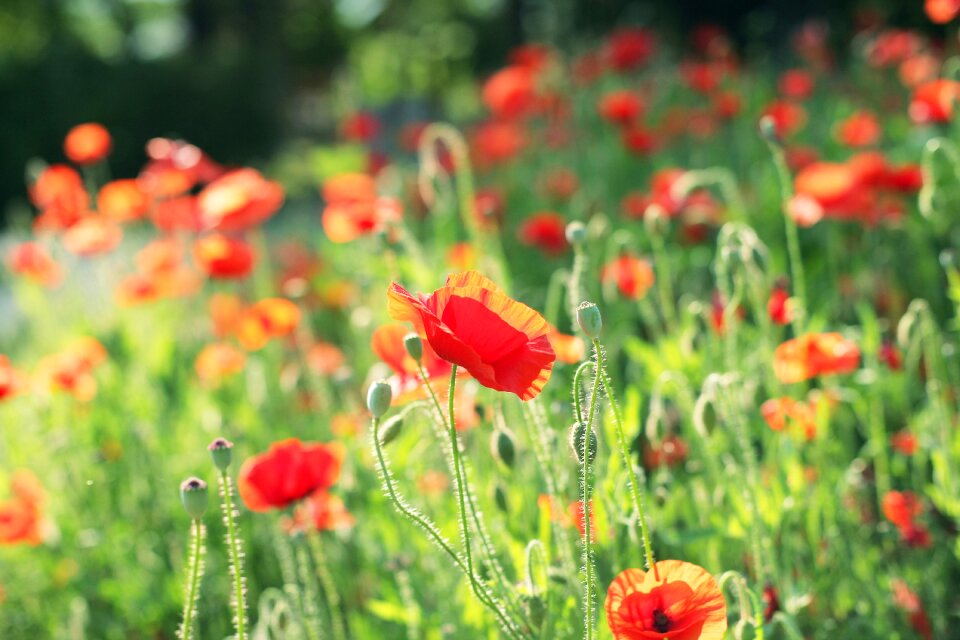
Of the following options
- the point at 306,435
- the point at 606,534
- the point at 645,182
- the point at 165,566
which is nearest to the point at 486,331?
the point at 606,534

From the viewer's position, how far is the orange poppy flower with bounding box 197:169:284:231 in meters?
3.00

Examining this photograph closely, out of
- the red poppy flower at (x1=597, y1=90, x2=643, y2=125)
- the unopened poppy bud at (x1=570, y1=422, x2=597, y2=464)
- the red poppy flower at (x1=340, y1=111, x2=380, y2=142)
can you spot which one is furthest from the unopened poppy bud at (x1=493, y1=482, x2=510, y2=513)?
the red poppy flower at (x1=340, y1=111, x2=380, y2=142)

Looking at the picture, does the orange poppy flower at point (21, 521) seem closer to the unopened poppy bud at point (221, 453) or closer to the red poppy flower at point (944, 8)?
the unopened poppy bud at point (221, 453)

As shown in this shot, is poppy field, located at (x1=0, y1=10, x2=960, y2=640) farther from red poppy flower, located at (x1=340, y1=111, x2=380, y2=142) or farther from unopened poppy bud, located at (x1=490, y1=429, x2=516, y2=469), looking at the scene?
red poppy flower, located at (x1=340, y1=111, x2=380, y2=142)

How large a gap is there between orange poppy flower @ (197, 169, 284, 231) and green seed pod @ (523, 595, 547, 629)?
1908 millimetres

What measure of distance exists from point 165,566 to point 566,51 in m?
6.63

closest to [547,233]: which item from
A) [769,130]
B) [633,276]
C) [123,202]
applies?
[633,276]

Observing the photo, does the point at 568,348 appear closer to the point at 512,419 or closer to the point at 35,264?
the point at 512,419

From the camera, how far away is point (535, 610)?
1.39 m

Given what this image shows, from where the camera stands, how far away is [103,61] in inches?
503

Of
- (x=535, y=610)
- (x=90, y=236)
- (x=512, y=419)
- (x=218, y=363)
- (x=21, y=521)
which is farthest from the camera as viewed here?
(x=90, y=236)

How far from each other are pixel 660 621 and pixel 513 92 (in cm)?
380

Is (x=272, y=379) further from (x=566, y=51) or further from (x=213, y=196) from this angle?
(x=566, y=51)

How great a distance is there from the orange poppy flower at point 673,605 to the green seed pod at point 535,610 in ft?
0.60
